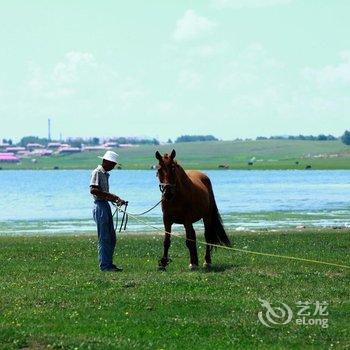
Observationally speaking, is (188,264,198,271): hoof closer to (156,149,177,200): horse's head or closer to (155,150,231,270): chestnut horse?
(155,150,231,270): chestnut horse

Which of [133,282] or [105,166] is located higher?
[105,166]

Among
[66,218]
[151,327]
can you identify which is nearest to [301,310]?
[151,327]

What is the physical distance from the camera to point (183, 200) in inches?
813

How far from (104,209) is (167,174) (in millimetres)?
1571

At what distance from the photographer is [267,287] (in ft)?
57.2

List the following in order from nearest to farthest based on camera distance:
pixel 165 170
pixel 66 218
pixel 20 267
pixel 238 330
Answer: pixel 238 330 < pixel 165 170 < pixel 20 267 < pixel 66 218

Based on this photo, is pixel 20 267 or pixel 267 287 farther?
pixel 20 267

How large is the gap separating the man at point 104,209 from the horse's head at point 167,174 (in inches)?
36.9

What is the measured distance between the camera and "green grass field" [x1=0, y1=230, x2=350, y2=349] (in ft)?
43.5

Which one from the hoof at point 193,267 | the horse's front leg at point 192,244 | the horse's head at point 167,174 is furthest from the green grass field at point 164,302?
the horse's head at point 167,174

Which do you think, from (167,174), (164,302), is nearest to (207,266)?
(167,174)

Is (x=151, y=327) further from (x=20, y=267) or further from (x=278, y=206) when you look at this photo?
(x=278, y=206)

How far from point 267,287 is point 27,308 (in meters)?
4.57

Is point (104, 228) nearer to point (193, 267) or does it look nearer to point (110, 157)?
point (110, 157)
